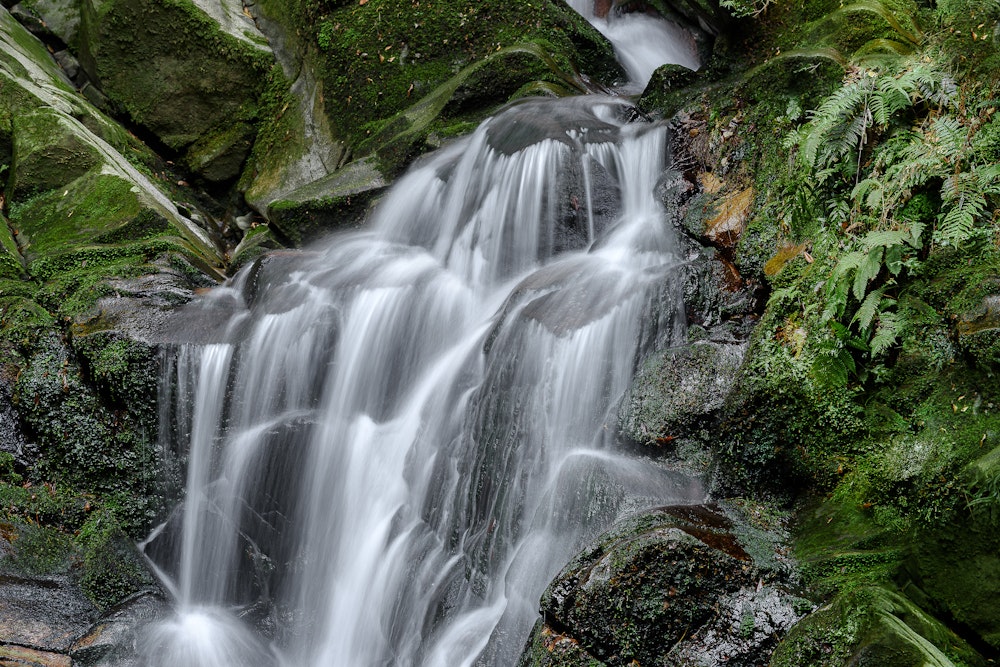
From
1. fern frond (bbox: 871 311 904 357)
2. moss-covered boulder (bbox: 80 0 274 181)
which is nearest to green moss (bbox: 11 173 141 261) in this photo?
moss-covered boulder (bbox: 80 0 274 181)

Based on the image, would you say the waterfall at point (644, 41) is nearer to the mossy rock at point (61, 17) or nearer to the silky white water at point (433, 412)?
the silky white water at point (433, 412)

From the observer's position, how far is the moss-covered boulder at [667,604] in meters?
3.78

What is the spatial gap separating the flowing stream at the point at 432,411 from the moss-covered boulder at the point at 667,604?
626 millimetres

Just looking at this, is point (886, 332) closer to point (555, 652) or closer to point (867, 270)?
point (867, 270)

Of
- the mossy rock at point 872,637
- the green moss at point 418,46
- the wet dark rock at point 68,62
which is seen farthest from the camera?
the wet dark rock at point 68,62

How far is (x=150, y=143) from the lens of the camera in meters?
11.9

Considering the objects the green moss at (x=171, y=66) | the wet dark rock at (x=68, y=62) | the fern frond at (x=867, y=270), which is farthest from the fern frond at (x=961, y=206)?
the wet dark rock at (x=68, y=62)

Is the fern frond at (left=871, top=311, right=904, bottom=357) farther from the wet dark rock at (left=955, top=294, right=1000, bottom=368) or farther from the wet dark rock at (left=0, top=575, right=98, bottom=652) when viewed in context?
the wet dark rock at (left=0, top=575, right=98, bottom=652)

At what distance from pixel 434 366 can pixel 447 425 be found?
0.84 meters

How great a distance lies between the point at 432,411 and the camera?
→ 248 inches

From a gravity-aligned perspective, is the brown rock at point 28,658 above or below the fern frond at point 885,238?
below

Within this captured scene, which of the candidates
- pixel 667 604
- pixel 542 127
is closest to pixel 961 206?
pixel 667 604

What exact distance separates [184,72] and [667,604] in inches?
433

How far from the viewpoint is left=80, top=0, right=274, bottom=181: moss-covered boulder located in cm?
1149
